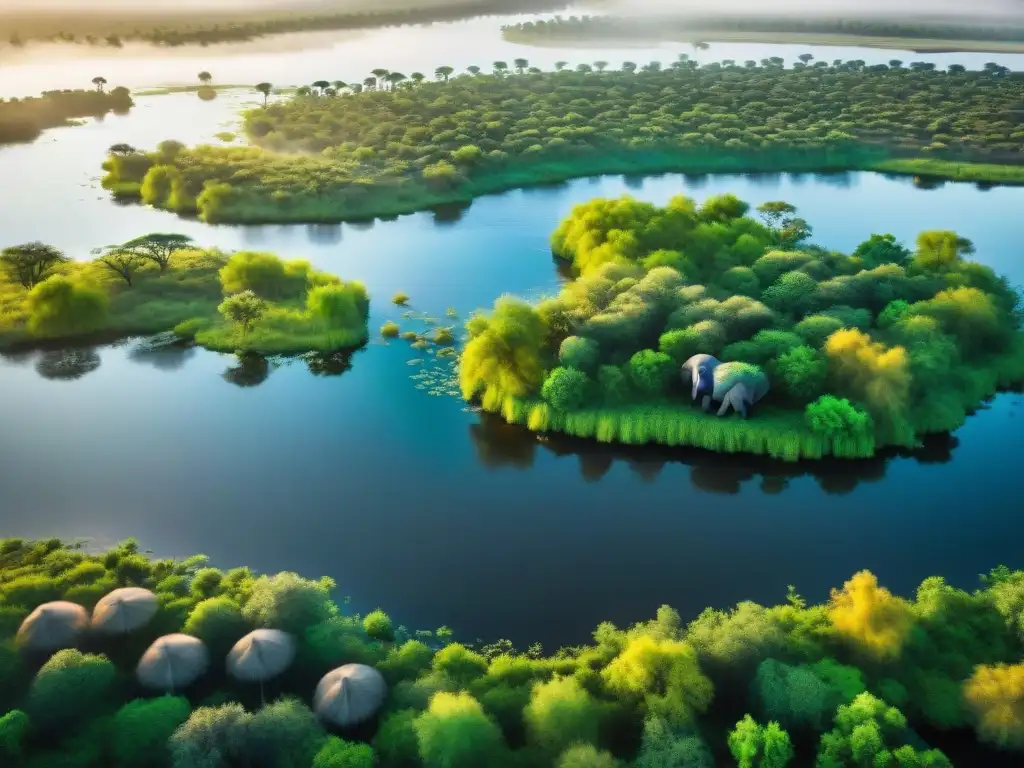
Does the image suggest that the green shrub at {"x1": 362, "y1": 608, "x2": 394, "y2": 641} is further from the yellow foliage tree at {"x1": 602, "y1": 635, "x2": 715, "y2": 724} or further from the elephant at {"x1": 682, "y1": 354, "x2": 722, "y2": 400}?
the elephant at {"x1": 682, "y1": 354, "x2": 722, "y2": 400}

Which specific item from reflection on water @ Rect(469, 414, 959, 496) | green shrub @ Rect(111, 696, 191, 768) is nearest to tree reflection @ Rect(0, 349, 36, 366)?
reflection on water @ Rect(469, 414, 959, 496)

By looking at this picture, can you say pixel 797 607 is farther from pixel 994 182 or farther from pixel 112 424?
pixel 994 182

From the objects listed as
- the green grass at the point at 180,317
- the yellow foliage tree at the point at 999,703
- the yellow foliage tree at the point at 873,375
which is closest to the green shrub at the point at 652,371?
the yellow foliage tree at the point at 873,375

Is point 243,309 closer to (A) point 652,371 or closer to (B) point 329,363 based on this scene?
(B) point 329,363

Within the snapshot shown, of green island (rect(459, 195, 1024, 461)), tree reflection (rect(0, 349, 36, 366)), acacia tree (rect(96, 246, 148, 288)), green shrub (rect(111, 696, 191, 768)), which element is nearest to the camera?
green shrub (rect(111, 696, 191, 768))

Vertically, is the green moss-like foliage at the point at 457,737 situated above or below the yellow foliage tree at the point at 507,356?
below

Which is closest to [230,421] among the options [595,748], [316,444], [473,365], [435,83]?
[316,444]

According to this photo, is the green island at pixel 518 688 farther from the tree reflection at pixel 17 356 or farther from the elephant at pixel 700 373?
the tree reflection at pixel 17 356
